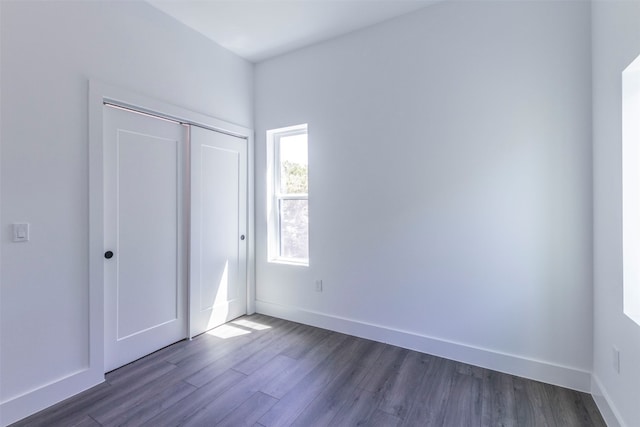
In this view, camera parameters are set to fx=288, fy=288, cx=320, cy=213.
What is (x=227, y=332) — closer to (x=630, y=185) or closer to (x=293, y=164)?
(x=293, y=164)

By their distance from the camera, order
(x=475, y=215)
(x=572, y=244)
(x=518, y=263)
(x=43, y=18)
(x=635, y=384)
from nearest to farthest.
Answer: (x=635, y=384)
(x=43, y=18)
(x=572, y=244)
(x=518, y=263)
(x=475, y=215)

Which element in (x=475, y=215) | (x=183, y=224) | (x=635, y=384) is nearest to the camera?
(x=635, y=384)

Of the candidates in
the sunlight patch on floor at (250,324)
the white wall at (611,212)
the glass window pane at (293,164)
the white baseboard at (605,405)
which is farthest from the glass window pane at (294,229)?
the white baseboard at (605,405)

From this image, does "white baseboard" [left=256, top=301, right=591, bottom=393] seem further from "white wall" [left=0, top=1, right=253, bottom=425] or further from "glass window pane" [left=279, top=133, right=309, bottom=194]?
"white wall" [left=0, top=1, right=253, bottom=425]

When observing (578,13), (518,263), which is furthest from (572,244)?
(578,13)

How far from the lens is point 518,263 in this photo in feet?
7.22

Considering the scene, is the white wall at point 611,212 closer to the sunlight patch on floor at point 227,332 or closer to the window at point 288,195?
the window at point 288,195

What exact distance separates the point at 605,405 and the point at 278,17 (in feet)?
12.3

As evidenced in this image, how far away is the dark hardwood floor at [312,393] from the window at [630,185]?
3.05ft

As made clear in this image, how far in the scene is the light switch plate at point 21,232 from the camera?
1782mm

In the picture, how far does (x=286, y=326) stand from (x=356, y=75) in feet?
8.94

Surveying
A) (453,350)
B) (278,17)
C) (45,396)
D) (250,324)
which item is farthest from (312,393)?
(278,17)

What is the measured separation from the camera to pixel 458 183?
7.90 ft

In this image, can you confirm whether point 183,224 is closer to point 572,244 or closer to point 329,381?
point 329,381
